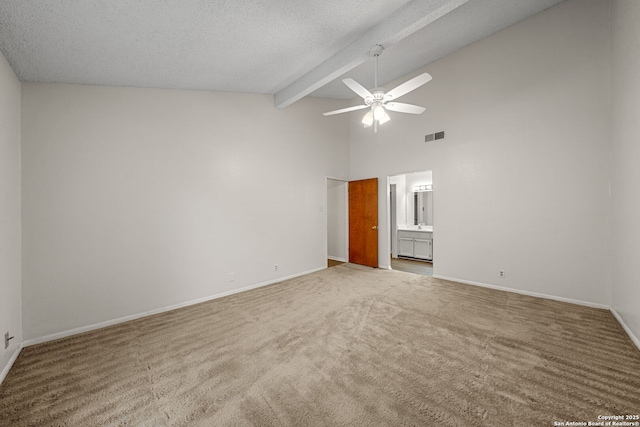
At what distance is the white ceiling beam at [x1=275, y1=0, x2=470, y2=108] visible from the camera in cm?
254

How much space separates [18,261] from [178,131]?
86.8 inches

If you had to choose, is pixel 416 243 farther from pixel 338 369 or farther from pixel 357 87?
pixel 338 369

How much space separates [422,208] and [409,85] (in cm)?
488

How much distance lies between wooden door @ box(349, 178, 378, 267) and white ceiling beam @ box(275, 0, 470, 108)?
9.03 feet

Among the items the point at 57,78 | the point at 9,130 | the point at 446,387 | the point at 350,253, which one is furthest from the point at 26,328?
the point at 350,253

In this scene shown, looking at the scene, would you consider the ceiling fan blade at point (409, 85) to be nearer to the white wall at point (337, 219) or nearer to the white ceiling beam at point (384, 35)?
the white ceiling beam at point (384, 35)

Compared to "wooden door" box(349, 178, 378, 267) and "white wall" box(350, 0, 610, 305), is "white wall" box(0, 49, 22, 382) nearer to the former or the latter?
"wooden door" box(349, 178, 378, 267)

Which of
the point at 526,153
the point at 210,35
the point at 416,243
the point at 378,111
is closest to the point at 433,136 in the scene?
the point at 526,153

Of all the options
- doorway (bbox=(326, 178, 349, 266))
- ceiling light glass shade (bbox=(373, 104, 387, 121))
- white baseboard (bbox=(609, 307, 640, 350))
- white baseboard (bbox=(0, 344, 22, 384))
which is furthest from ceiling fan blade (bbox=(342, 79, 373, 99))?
white baseboard (bbox=(0, 344, 22, 384))

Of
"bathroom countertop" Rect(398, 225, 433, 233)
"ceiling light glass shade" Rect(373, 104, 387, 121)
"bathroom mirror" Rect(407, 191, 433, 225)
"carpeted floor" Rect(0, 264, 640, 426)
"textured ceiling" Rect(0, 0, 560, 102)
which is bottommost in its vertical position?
"carpeted floor" Rect(0, 264, 640, 426)

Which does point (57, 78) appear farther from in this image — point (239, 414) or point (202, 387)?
point (239, 414)

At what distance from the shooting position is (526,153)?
387 cm

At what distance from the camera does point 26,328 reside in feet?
8.74

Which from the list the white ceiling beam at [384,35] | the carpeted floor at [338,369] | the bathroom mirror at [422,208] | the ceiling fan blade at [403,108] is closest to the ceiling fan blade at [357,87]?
the ceiling fan blade at [403,108]
